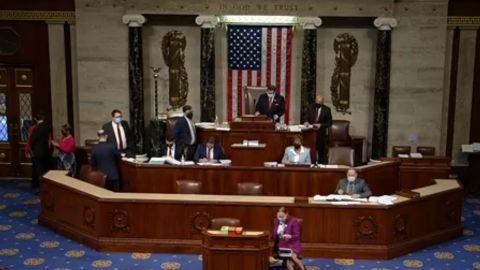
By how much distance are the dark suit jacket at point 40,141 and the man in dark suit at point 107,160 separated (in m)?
2.61

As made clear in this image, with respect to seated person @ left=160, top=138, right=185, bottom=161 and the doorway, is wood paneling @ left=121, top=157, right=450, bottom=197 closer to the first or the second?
seated person @ left=160, top=138, right=185, bottom=161

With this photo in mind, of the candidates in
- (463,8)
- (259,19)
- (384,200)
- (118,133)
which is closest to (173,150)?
(118,133)

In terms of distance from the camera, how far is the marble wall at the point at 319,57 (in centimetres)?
1570

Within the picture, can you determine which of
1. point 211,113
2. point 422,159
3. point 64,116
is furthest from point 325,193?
point 64,116

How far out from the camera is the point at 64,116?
16547 millimetres

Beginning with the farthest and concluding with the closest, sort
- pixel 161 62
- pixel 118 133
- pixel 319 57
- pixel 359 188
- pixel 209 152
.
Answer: pixel 161 62, pixel 319 57, pixel 118 133, pixel 209 152, pixel 359 188

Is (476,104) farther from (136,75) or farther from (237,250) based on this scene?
(237,250)

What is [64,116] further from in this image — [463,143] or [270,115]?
[463,143]

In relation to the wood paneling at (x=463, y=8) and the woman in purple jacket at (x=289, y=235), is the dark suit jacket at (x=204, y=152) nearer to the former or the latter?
the woman in purple jacket at (x=289, y=235)

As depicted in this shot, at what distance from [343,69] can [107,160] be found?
6.64m

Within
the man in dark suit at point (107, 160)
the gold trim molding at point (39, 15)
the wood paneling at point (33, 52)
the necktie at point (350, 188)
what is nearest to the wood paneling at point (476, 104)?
the necktie at point (350, 188)

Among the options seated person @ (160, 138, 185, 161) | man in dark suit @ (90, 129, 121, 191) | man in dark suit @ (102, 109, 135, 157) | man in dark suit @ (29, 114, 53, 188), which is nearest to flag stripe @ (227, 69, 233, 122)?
seated person @ (160, 138, 185, 161)

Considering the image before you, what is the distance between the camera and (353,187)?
11320mm

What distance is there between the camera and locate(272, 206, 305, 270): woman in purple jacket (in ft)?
31.4
